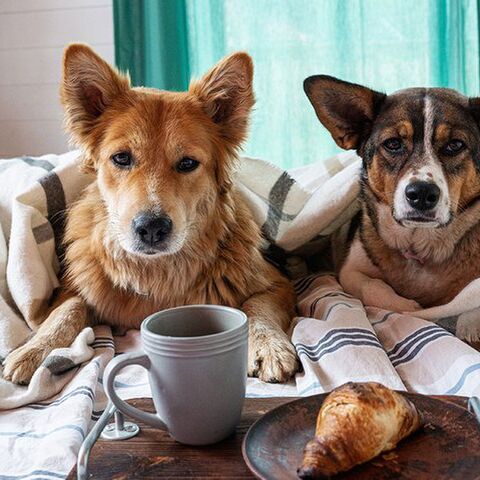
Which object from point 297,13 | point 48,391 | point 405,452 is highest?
point 297,13

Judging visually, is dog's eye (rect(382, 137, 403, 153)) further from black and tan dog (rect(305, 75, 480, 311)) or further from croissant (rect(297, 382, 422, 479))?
croissant (rect(297, 382, 422, 479))

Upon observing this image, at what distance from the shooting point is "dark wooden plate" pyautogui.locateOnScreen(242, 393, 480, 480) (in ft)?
2.21

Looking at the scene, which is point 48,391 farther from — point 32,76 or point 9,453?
point 32,76

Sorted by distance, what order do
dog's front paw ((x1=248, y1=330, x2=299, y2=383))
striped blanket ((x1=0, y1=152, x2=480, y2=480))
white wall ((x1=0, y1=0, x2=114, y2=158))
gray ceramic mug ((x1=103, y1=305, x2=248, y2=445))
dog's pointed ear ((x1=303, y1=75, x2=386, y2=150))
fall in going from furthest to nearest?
1. white wall ((x1=0, y1=0, x2=114, y2=158))
2. dog's pointed ear ((x1=303, y1=75, x2=386, y2=150))
3. dog's front paw ((x1=248, y1=330, x2=299, y2=383))
4. striped blanket ((x1=0, y1=152, x2=480, y2=480))
5. gray ceramic mug ((x1=103, y1=305, x2=248, y2=445))

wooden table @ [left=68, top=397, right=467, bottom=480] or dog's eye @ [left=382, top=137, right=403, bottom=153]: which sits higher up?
dog's eye @ [left=382, top=137, right=403, bottom=153]

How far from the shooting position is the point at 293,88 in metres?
2.72

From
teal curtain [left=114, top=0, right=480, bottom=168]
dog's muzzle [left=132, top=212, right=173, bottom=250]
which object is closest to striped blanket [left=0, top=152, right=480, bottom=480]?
dog's muzzle [left=132, top=212, right=173, bottom=250]

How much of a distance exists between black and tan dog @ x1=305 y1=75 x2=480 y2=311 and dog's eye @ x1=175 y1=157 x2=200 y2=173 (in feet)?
1.25

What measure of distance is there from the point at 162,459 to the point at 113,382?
11 centimetres

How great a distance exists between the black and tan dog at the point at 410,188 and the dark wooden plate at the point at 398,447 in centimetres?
73

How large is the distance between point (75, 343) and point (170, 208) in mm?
345

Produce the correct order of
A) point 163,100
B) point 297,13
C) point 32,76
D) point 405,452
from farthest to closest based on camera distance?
point 32,76 < point 297,13 < point 163,100 < point 405,452

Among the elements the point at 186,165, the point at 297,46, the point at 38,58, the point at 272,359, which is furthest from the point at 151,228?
the point at 38,58

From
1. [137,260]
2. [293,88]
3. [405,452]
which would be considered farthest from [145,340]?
[293,88]
